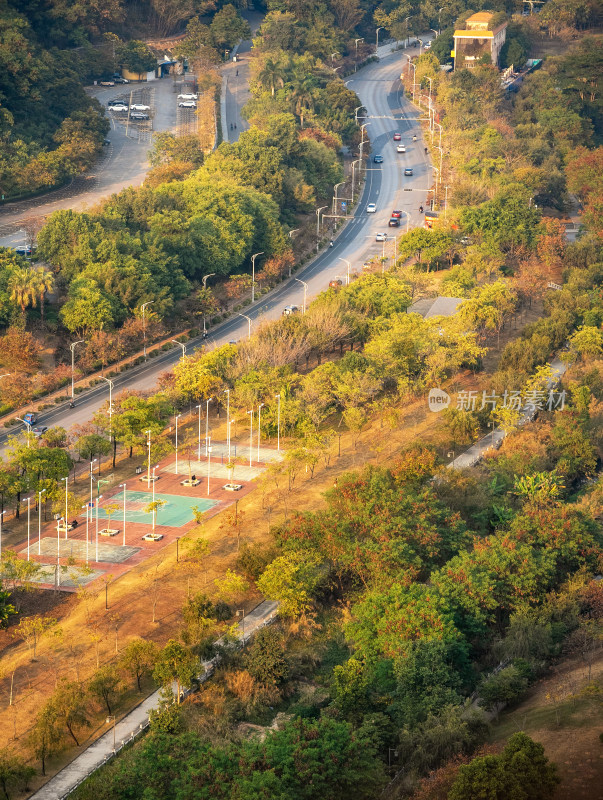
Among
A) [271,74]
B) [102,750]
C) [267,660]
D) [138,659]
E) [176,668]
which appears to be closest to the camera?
[102,750]

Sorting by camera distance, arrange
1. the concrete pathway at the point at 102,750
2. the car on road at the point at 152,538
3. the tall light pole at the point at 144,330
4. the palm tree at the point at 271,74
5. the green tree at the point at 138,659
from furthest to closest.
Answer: the palm tree at the point at 271,74 < the tall light pole at the point at 144,330 < the car on road at the point at 152,538 < the green tree at the point at 138,659 < the concrete pathway at the point at 102,750

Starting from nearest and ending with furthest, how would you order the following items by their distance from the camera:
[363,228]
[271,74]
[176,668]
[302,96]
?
[176,668], [363,228], [302,96], [271,74]

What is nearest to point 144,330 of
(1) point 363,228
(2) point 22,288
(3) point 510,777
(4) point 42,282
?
(4) point 42,282

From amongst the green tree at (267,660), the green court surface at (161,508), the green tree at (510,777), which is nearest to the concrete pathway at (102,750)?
the green tree at (267,660)

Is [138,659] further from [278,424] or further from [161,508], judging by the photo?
[278,424]

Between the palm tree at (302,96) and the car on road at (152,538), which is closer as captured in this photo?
the car on road at (152,538)

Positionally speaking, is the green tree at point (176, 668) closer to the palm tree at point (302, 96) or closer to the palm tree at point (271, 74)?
the palm tree at point (302, 96)

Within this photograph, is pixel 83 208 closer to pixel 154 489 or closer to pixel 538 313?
pixel 538 313
